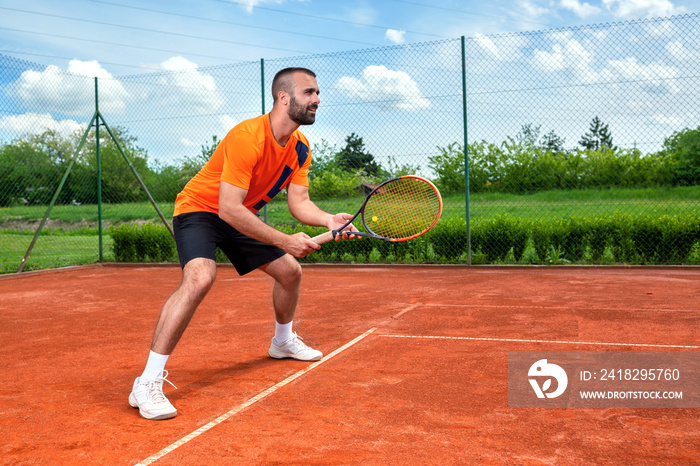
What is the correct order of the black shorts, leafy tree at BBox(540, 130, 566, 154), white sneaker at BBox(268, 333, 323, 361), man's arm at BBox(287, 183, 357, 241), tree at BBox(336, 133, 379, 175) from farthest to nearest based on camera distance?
tree at BBox(336, 133, 379, 175)
leafy tree at BBox(540, 130, 566, 154)
white sneaker at BBox(268, 333, 323, 361)
man's arm at BBox(287, 183, 357, 241)
the black shorts

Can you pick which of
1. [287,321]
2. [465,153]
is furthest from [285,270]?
[465,153]

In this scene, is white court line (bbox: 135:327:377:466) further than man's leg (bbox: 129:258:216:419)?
No

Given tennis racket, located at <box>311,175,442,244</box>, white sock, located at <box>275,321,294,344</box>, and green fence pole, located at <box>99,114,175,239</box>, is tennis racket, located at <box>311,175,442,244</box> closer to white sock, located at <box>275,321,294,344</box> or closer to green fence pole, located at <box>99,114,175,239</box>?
white sock, located at <box>275,321,294,344</box>

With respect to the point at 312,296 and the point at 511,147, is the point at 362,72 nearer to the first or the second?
the point at 511,147

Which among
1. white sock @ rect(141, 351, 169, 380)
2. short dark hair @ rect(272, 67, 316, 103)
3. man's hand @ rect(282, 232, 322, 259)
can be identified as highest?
short dark hair @ rect(272, 67, 316, 103)

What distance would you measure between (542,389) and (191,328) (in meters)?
2.88

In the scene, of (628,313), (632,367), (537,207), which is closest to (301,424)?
(632,367)

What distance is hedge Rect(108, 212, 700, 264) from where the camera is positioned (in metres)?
8.24

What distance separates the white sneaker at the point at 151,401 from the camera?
2.81m

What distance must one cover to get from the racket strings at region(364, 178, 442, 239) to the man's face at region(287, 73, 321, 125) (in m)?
0.85

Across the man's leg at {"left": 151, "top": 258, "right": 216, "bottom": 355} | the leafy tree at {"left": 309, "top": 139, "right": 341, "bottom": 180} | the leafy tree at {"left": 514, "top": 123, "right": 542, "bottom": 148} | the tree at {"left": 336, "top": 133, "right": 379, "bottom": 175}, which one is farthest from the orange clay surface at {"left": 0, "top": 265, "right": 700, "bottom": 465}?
the leafy tree at {"left": 309, "top": 139, "right": 341, "bottom": 180}

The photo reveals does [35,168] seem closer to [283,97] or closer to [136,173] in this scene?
[136,173]

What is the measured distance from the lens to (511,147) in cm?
912

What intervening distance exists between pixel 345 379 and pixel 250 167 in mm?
1285
